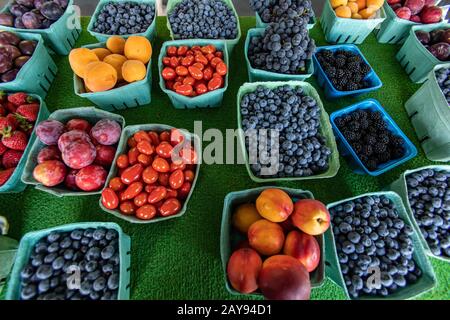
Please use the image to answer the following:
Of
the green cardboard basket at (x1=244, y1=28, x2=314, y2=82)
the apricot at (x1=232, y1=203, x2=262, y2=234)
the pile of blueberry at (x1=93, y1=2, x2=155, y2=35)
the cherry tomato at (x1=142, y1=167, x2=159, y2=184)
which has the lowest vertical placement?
the apricot at (x1=232, y1=203, x2=262, y2=234)

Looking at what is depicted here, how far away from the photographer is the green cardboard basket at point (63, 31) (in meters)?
1.00

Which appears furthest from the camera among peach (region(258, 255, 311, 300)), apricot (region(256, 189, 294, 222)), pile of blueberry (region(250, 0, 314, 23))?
pile of blueberry (region(250, 0, 314, 23))

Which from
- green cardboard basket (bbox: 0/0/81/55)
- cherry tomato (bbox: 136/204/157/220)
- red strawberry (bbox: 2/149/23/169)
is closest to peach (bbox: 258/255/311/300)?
cherry tomato (bbox: 136/204/157/220)

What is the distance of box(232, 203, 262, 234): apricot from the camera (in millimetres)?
701

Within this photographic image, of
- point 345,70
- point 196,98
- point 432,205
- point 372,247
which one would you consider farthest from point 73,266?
point 345,70

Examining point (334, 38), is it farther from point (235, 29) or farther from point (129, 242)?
point (129, 242)

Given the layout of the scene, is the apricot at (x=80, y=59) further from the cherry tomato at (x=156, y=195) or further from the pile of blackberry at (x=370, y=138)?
the pile of blackberry at (x=370, y=138)

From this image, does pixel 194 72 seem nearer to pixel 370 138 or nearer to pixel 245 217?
pixel 245 217

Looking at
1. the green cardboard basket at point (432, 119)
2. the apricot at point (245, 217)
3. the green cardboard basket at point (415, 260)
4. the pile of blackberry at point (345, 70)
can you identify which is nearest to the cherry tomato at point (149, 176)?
the apricot at point (245, 217)

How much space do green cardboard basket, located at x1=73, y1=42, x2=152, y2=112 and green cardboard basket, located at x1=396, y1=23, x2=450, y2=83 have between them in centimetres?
102

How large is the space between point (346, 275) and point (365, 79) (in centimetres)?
72

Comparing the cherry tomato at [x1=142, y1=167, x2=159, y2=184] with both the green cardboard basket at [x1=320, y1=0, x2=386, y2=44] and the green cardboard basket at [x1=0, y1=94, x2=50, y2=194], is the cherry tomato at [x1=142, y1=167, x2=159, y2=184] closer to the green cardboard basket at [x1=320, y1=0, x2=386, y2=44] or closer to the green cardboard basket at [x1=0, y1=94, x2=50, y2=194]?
the green cardboard basket at [x1=0, y1=94, x2=50, y2=194]

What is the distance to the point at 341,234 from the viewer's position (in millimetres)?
677

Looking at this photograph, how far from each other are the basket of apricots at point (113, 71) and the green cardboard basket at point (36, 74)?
17 cm
